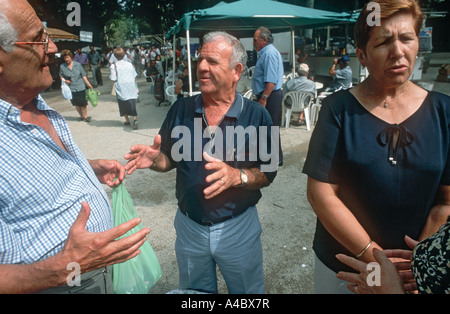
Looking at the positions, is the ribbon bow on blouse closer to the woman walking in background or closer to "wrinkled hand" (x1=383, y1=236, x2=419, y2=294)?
"wrinkled hand" (x1=383, y1=236, x2=419, y2=294)

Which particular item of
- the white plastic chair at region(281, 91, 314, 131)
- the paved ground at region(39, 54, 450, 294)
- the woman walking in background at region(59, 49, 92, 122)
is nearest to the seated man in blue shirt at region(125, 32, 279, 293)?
the paved ground at region(39, 54, 450, 294)

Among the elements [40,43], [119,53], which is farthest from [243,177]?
[119,53]

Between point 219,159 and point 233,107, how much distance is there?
365 millimetres

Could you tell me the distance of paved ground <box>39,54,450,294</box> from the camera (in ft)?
8.77

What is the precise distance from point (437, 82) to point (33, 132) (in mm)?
15394

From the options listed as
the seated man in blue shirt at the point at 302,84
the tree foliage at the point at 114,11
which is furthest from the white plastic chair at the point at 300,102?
the tree foliage at the point at 114,11

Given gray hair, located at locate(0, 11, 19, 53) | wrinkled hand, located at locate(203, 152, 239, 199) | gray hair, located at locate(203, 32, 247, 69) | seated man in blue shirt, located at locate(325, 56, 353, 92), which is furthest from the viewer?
seated man in blue shirt, located at locate(325, 56, 353, 92)

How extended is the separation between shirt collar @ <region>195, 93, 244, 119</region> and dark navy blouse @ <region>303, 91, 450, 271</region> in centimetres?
58

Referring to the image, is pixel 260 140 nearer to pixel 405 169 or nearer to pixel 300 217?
pixel 405 169

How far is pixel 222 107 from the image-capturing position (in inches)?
76.2

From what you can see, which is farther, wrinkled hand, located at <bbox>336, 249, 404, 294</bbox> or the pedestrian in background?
the pedestrian in background

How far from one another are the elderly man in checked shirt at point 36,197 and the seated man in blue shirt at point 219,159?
0.53 metres

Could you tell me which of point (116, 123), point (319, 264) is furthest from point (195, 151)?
point (116, 123)

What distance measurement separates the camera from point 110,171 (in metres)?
1.80
